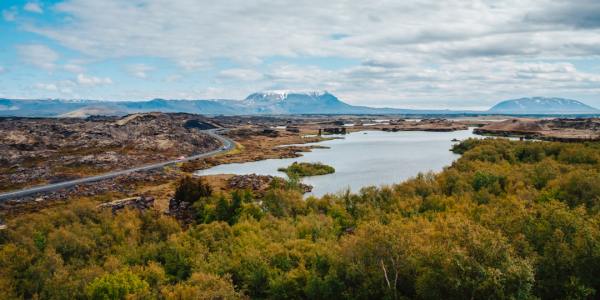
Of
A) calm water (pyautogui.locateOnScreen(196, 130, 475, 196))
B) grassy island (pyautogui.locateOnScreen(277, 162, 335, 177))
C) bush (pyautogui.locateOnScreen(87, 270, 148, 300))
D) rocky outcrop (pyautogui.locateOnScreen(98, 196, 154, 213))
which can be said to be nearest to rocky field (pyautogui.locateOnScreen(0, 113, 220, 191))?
calm water (pyautogui.locateOnScreen(196, 130, 475, 196))

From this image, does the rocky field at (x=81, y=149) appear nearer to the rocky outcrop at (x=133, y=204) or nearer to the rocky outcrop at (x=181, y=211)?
the rocky outcrop at (x=133, y=204)

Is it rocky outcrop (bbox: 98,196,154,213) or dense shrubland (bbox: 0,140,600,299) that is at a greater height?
dense shrubland (bbox: 0,140,600,299)

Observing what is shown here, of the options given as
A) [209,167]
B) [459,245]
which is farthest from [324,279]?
[209,167]

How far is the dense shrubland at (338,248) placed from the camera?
31688 millimetres

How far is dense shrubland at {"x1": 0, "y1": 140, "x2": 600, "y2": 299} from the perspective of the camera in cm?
3169

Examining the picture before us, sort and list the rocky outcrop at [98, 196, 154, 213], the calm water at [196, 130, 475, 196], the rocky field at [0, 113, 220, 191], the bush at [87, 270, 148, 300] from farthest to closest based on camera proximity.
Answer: the rocky field at [0, 113, 220, 191] → the calm water at [196, 130, 475, 196] → the rocky outcrop at [98, 196, 154, 213] → the bush at [87, 270, 148, 300]

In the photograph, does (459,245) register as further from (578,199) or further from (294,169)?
(294,169)

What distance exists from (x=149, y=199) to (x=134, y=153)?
75.0 m

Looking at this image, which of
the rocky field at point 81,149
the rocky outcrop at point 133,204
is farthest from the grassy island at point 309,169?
the rocky field at point 81,149

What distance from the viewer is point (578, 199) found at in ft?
185

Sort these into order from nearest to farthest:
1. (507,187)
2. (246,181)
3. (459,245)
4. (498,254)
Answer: (498,254) < (459,245) < (507,187) < (246,181)

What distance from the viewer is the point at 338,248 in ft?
133

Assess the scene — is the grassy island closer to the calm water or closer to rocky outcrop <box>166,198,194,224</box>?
the calm water

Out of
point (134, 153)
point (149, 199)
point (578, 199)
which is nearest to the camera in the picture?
point (578, 199)
